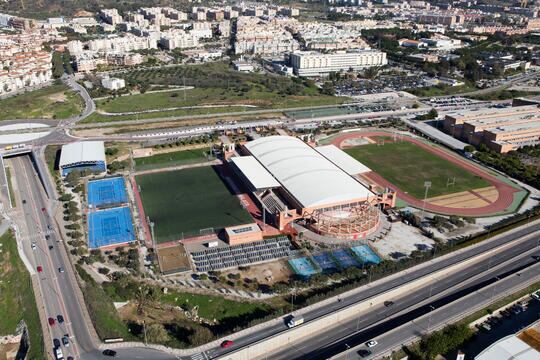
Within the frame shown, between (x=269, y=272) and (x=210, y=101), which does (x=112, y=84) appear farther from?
(x=269, y=272)

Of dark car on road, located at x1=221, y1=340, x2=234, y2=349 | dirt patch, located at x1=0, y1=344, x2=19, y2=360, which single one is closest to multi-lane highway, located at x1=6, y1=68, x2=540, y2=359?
dark car on road, located at x1=221, y1=340, x2=234, y2=349

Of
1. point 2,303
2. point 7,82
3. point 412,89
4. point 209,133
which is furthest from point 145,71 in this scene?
point 2,303

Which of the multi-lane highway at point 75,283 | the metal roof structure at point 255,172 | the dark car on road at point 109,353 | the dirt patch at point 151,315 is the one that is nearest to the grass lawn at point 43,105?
the multi-lane highway at point 75,283

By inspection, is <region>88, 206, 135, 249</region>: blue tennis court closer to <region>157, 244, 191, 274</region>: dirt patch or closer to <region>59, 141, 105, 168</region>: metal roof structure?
<region>157, 244, 191, 274</region>: dirt patch

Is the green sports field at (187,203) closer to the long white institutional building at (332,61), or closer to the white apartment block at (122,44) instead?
the long white institutional building at (332,61)

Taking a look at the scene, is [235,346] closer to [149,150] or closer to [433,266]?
[433,266]

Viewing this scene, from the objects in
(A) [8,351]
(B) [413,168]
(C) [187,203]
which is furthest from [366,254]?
(A) [8,351]
